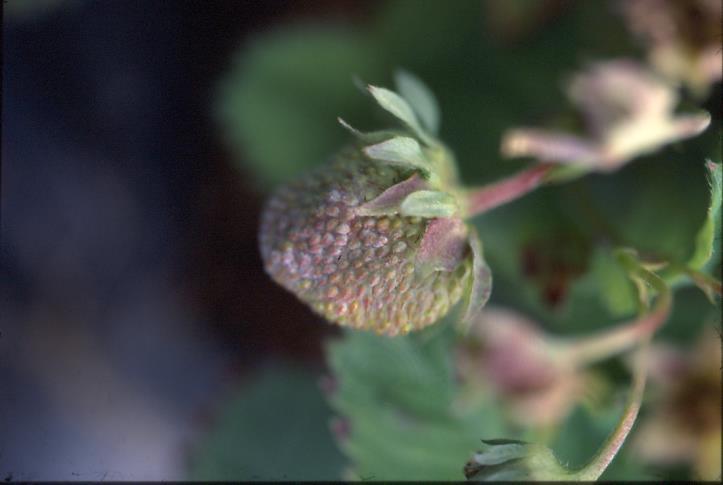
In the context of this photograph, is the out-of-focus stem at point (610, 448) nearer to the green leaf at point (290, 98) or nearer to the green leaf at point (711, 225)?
the green leaf at point (711, 225)

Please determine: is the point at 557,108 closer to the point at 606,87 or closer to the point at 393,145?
the point at 606,87

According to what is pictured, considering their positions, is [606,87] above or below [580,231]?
above

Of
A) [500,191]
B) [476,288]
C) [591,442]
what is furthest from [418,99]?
[591,442]

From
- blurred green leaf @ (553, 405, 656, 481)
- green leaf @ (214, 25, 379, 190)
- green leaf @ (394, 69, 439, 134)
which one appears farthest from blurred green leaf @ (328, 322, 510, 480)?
green leaf @ (214, 25, 379, 190)

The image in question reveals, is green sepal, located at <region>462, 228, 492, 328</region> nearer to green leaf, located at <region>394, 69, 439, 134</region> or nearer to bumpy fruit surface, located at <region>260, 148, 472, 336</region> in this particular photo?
bumpy fruit surface, located at <region>260, 148, 472, 336</region>

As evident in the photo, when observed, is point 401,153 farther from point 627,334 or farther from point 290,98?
point 290,98

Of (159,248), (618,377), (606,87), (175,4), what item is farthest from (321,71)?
(618,377)
